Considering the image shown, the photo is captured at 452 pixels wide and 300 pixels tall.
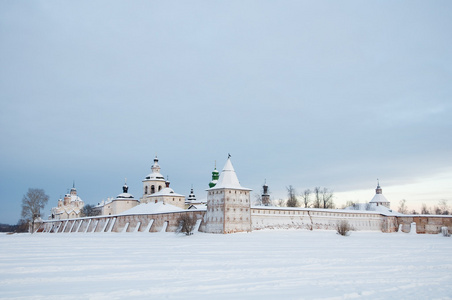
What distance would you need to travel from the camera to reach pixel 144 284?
9.98 m

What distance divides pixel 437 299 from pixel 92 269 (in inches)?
394

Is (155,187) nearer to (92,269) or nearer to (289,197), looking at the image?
(289,197)

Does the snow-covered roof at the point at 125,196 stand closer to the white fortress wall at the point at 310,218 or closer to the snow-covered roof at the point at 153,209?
the snow-covered roof at the point at 153,209

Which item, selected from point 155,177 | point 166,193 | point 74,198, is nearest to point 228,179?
point 166,193

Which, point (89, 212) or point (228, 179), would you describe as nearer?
point (228, 179)

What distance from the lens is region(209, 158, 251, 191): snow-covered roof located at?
35.1 meters

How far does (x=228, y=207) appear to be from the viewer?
34406mm

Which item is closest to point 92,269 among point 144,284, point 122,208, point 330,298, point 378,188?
point 144,284

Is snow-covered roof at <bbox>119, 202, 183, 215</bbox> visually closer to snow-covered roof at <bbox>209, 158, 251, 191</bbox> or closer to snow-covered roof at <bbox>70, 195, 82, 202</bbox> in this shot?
snow-covered roof at <bbox>209, 158, 251, 191</bbox>

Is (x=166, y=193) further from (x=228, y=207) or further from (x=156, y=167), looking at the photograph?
(x=228, y=207)

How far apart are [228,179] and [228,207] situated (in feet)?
8.94

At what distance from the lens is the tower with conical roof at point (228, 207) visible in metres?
34.1

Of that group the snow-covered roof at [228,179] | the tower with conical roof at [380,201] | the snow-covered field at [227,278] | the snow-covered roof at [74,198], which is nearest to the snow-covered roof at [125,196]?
the snow-covered roof at [228,179]

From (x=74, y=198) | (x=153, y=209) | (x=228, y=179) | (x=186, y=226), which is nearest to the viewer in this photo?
(x=186, y=226)
